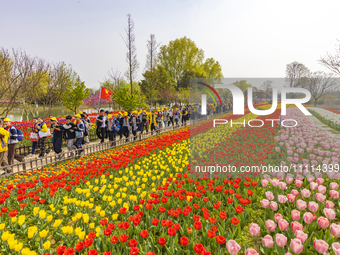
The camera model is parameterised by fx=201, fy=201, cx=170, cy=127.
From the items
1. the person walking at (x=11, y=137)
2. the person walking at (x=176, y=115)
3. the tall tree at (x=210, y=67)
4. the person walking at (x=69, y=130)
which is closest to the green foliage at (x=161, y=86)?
the tall tree at (x=210, y=67)

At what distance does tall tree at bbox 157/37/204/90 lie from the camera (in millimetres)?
42531

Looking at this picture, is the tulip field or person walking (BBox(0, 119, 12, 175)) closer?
the tulip field

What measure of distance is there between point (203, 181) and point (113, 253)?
229 centimetres

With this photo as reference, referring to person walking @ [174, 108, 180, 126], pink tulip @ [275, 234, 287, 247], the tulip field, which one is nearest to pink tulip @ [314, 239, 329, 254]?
the tulip field

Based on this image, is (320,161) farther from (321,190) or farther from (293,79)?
(293,79)

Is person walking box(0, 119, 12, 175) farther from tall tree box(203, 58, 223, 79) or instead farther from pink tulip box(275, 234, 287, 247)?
tall tree box(203, 58, 223, 79)

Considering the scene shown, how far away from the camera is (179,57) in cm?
4294

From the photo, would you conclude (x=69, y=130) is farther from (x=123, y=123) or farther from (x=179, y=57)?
(x=179, y=57)

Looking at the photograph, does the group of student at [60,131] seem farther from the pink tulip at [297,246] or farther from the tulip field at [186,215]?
the pink tulip at [297,246]

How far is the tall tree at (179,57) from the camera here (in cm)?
4253

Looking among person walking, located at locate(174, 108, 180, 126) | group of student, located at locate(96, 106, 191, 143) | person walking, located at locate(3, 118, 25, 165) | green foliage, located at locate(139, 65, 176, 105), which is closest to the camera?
person walking, located at locate(3, 118, 25, 165)

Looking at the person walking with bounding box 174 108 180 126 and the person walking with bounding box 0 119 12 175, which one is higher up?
the person walking with bounding box 174 108 180 126

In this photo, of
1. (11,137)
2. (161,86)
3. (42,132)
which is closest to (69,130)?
(42,132)

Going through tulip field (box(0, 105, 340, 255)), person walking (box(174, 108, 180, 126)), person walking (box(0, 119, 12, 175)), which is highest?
person walking (box(174, 108, 180, 126))
